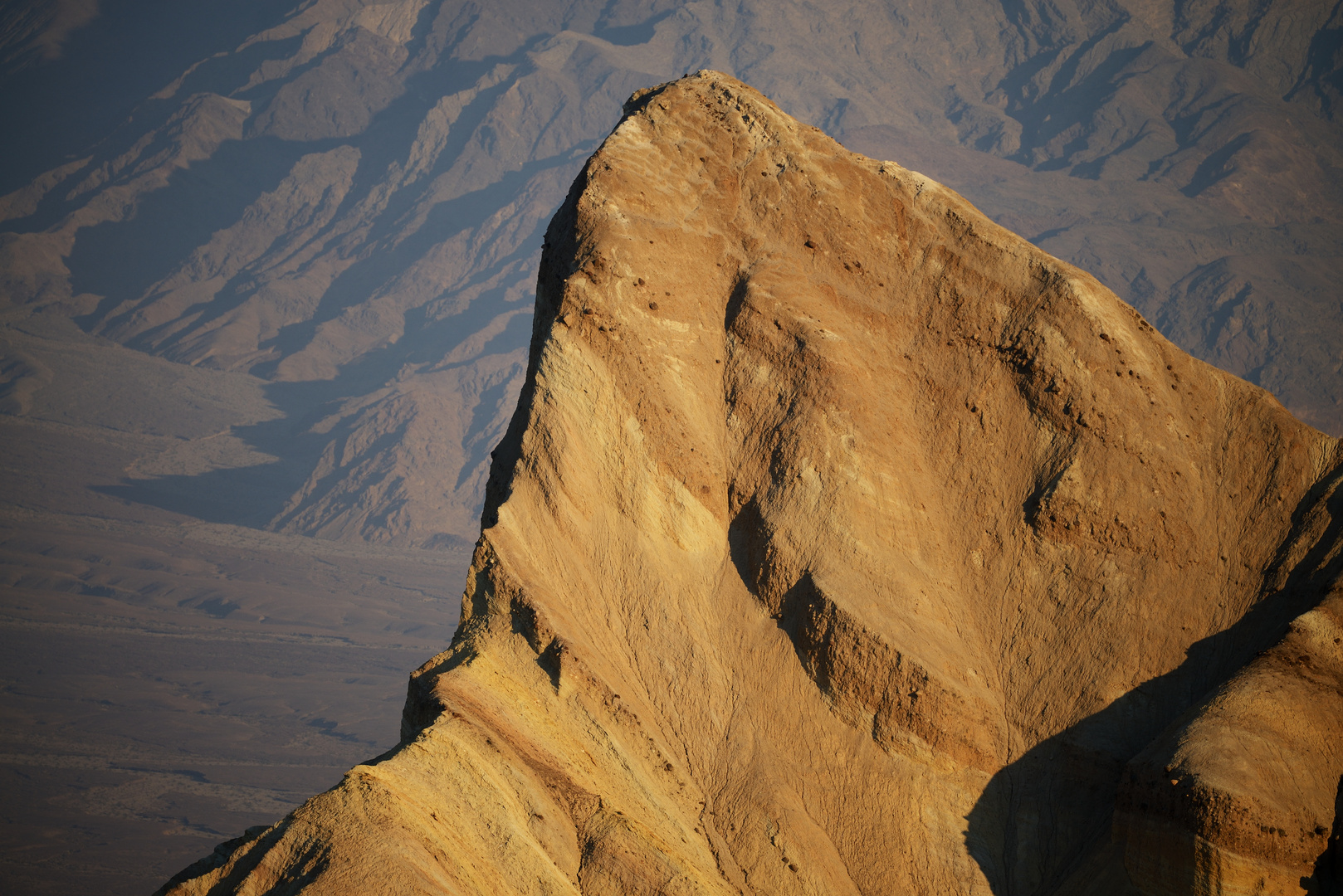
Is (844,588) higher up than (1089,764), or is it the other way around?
(844,588)

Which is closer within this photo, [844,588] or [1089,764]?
[1089,764]

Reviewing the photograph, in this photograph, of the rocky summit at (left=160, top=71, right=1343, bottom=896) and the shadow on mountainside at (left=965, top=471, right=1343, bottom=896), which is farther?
the shadow on mountainside at (left=965, top=471, right=1343, bottom=896)

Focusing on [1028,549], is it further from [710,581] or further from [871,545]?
[710,581]

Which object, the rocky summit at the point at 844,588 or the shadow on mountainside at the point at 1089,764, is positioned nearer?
the rocky summit at the point at 844,588
